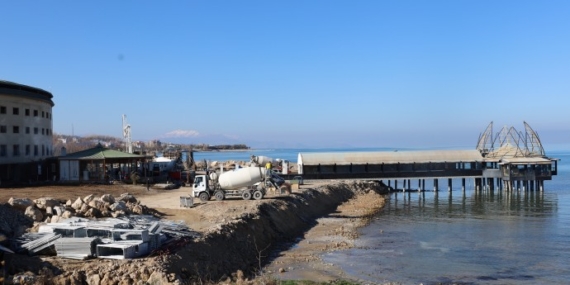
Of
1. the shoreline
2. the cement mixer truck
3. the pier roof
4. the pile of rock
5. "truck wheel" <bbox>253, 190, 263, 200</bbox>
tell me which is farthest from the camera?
the pier roof

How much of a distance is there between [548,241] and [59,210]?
91.0 feet

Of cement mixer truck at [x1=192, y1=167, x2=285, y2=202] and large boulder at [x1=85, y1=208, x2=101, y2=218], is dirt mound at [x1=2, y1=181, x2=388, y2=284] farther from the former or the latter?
large boulder at [x1=85, y1=208, x2=101, y2=218]

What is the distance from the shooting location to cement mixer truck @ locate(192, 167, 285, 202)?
38.3 meters

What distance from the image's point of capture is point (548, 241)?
105 ft

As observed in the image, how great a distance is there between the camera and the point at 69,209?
27.5 metres

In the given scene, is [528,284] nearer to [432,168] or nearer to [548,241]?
[548,241]

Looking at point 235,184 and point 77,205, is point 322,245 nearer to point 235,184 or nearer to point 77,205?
point 235,184

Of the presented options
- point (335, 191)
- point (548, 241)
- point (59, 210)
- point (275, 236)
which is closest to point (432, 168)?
point (335, 191)

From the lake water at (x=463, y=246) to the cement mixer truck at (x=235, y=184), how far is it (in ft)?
26.4

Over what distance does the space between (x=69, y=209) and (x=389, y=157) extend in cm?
4657

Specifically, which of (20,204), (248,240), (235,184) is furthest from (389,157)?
(20,204)

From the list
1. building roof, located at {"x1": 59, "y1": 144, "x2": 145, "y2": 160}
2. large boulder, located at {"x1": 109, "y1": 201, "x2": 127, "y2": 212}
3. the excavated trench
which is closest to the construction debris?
the excavated trench

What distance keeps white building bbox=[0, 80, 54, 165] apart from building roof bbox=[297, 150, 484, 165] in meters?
29.3

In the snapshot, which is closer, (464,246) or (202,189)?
(464,246)
